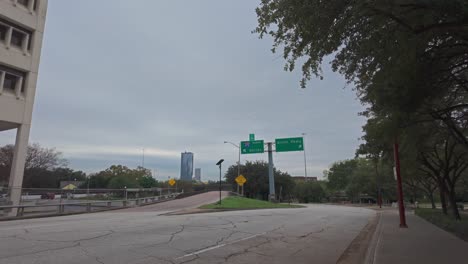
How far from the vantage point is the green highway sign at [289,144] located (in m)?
48.2

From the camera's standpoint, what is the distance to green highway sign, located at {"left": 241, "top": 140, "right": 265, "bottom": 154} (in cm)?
4969

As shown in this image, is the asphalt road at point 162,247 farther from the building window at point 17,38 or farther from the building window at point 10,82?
the building window at point 17,38

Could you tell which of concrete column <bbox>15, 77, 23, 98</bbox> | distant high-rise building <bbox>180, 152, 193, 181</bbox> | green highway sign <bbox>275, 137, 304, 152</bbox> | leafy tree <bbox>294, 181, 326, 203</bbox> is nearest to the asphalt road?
concrete column <bbox>15, 77, 23, 98</bbox>

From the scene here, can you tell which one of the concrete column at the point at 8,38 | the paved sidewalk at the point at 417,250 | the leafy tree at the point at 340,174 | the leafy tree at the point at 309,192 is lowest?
the paved sidewalk at the point at 417,250

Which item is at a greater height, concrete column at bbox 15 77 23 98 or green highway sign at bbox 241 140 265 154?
concrete column at bbox 15 77 23 98

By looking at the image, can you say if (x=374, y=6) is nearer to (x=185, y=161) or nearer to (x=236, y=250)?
(x=236, y=250)

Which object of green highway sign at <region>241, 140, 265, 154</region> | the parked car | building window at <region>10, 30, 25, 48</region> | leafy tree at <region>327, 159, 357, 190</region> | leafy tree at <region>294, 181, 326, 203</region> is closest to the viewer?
the parked car

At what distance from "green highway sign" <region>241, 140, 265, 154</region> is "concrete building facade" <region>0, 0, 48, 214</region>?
92.2 feet

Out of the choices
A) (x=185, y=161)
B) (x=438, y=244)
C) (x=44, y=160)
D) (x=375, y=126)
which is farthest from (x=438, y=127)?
(x=185, y=161)

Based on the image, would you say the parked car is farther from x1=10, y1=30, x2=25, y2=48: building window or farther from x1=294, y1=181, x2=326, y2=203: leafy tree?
x1=294, y1=181, x2=326, y2=203: leafy tree

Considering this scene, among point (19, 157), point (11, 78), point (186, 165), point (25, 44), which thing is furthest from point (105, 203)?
point (186, 165)

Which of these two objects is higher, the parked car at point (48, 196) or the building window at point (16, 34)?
the building window at point (16, 34)

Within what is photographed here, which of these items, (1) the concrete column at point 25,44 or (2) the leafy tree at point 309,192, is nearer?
(1) the concrete column at point 25,44

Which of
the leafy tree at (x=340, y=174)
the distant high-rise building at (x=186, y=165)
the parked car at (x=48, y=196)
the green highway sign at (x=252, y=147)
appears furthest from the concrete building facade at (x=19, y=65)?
the distant high-rise building at (x=186, y=165)
